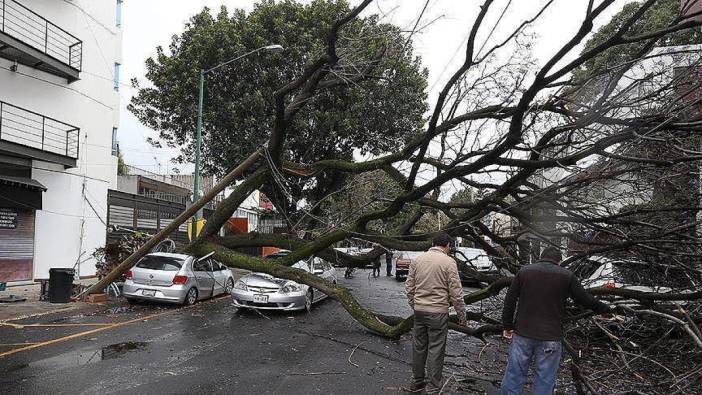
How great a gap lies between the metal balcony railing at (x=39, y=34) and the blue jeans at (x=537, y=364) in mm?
15815

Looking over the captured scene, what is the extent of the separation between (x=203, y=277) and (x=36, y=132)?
7.58m

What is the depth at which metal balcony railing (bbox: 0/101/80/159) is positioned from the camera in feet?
51.8

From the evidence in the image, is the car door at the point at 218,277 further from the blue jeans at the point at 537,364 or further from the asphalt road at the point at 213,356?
the blue jeans at the point at 537,364

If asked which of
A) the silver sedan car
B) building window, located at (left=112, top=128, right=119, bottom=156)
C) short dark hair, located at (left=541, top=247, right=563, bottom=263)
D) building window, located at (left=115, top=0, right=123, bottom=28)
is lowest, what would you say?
the silver sedan car

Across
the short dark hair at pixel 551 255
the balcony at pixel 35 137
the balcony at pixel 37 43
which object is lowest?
the short dark hair at pixel 551 255

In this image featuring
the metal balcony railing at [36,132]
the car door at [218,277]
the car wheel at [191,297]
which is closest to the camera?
the car wheel at [191,297]

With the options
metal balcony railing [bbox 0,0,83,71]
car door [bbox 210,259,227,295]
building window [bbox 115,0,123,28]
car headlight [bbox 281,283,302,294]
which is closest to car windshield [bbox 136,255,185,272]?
car door [bbox 210,259,227,295]

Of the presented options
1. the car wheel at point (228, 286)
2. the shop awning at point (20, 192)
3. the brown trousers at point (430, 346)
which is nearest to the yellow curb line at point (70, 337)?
the car wheel at point (228, 286)

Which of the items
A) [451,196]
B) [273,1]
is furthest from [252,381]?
[273,1]

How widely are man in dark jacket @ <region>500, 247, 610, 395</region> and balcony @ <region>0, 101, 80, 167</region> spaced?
14905 mm

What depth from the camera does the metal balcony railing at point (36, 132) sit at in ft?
51.8

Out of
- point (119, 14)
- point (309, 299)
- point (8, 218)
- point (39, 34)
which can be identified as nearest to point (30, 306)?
point (8, 218)

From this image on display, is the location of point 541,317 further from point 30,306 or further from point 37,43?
point 37,43

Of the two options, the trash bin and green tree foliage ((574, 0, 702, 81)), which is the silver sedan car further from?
green tree foliage ((574, 0, 702, 81))
